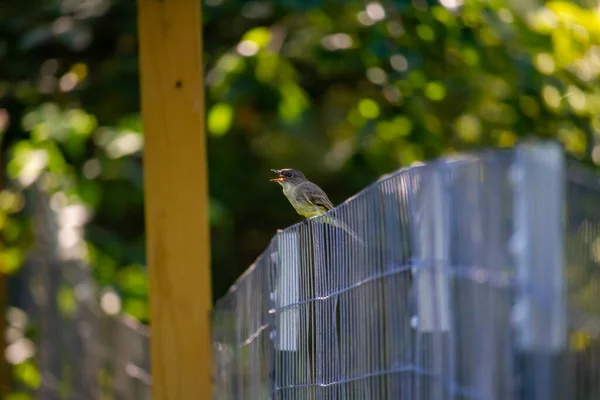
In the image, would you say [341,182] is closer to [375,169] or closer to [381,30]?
[375,169]

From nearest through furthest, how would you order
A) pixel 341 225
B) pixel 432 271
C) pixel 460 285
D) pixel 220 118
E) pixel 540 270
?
1. pixel 540 270
2. pixel 460 285
3. pixel 432 271
4. pixel 341 225
5. pixel 220 118

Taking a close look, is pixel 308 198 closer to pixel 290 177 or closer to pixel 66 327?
pixel 290 177

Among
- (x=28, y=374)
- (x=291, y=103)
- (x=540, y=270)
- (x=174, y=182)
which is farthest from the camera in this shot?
(x=28, y=374)

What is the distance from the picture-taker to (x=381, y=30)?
6.23 m

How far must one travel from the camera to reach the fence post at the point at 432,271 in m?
2.17

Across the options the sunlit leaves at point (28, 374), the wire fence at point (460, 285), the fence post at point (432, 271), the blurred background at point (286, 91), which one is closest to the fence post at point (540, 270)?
the wire fence at point (460, 285)

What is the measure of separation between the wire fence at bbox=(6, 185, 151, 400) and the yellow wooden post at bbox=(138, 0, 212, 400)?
792 mm

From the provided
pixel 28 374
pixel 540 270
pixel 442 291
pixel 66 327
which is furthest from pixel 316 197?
pixel 540 270

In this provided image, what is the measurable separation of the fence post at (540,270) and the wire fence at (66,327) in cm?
443

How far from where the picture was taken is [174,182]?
17.8 ft

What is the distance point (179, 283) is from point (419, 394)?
10.4 ft

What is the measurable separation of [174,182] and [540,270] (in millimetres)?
3777

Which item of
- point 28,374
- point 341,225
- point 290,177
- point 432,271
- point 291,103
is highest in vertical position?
point 291,103

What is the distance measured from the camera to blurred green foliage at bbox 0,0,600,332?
6621mm
